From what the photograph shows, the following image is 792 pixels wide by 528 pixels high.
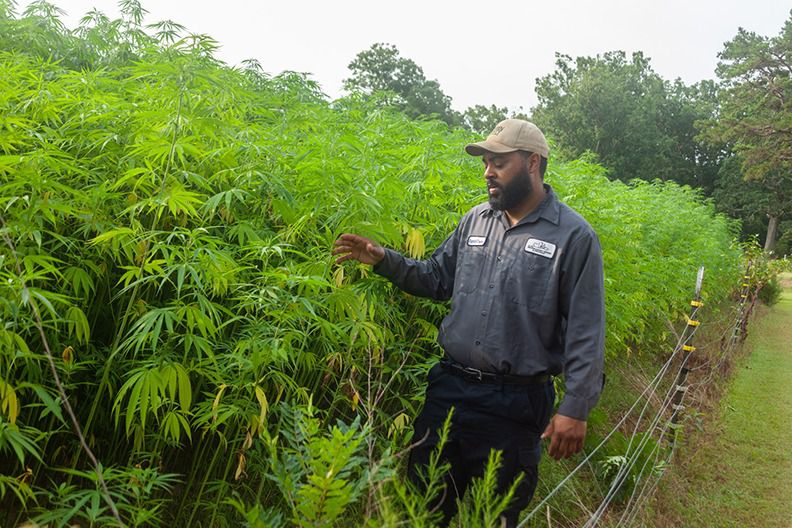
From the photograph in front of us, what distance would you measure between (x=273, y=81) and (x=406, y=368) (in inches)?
103

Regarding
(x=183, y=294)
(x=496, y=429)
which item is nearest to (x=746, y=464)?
(x=496, y=429)

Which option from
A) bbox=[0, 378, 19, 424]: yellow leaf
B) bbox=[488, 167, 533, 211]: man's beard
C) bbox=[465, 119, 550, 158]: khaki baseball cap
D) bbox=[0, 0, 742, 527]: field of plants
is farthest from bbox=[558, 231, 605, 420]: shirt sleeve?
bbox=[0, 378, 19, 424]: yellow leaf

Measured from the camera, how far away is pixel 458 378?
7.22 feet

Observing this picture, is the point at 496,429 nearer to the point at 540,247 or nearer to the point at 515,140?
the point at 540,247

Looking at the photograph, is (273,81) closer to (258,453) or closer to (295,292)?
(295,292)

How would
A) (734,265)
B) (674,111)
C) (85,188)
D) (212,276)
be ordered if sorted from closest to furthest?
1. (212,276)
2. (85,188)
3. (734,265)
4. (674,111)

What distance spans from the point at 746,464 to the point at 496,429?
3901 mm

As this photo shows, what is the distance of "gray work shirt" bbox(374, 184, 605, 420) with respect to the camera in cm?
199

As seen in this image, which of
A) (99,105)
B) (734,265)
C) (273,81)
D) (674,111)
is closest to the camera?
(99,105)

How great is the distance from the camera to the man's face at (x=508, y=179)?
2184mm

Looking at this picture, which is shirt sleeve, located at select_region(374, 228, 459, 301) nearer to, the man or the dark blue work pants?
the man

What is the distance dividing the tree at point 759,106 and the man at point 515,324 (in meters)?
26.1

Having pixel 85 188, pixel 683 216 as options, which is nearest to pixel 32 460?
pixel 85 188

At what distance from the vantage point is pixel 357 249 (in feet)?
7.00
